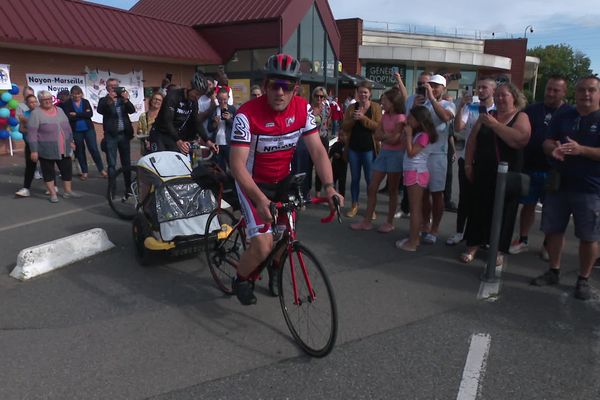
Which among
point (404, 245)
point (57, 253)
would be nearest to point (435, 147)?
point (404, 245)

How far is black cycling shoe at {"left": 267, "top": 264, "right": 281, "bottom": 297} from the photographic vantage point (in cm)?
367

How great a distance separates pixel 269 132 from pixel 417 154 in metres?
2.53

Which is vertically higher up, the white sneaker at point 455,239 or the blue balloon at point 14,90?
the blue balloon at point 14,90

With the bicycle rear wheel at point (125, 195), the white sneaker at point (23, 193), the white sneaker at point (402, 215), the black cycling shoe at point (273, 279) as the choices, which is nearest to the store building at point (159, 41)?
the bicycle rear wheel at point (125, 195)

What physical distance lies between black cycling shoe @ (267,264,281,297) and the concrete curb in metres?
2.31

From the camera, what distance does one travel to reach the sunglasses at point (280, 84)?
314cm

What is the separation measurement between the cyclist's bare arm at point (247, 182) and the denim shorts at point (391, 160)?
3048mm

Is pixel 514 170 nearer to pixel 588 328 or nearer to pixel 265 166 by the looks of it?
pixel 588 328

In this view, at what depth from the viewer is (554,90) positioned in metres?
4.76

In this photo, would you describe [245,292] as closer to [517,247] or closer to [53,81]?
[517,247]

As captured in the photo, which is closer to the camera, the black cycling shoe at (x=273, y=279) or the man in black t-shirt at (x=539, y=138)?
the black cycling shoe at (x=273, y=279)

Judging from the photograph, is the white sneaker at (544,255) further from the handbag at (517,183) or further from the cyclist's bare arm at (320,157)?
the cyclist's bare arm at (320,157)

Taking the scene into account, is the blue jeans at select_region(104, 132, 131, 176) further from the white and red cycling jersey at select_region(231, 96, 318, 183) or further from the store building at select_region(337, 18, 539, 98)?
the store building at select_region(337, 18, 539, 98)

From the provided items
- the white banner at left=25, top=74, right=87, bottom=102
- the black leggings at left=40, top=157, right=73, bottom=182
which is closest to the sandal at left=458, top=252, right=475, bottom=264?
the black leggings at left=40, top=157, right=73, bottom=182
